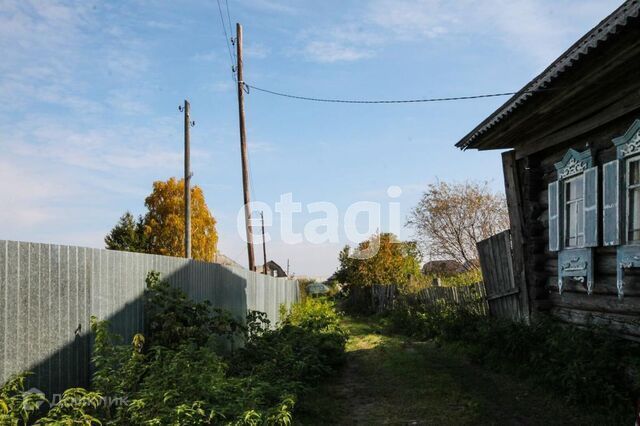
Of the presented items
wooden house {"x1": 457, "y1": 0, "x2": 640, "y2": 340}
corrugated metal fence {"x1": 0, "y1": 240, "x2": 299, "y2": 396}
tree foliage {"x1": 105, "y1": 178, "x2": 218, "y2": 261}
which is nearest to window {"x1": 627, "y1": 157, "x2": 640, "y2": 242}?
wooden house {"x1": 457, "y1": 0, "x2": 640, "y2": 340}

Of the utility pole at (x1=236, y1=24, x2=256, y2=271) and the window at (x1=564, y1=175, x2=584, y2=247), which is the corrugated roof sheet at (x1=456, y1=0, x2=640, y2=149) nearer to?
the window at (x1=564, y1=175, x2=584, y2=247)

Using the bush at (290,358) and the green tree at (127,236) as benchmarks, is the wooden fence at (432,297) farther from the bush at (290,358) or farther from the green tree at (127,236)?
the green tree at (127,236)

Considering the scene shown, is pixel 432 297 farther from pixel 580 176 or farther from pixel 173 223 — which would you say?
pixel 173 223

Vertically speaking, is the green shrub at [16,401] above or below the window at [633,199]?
below

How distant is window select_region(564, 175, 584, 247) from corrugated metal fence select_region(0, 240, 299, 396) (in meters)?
5.87

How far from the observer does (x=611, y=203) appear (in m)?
7.25

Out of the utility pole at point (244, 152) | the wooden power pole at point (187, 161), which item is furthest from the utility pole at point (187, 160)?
the utility pole at point (244, 152)

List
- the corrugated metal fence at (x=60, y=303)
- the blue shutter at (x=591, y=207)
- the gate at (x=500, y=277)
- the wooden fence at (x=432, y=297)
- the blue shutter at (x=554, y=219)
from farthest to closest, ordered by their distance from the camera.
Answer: the wooden fence at (x=432, y=297), the gate at (x=500, y=277), the blue shutter at (x=554, y=219), the blue shutter at (x=591, y=207), the corrugated metal fence at (x=60, y=303)

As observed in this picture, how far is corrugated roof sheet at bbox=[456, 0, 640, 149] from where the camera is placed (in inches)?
229

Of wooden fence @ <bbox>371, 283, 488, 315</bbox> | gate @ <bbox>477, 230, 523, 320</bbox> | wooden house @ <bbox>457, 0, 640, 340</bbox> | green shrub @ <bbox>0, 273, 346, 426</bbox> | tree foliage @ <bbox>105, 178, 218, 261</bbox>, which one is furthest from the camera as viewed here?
tree foliage @ <bbox>105, 178, 218, 261</bbox>

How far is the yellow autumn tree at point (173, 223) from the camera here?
31.5m

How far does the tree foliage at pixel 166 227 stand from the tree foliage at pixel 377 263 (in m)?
8.92

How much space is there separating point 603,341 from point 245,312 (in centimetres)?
774

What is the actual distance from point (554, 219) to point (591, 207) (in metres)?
1.12
